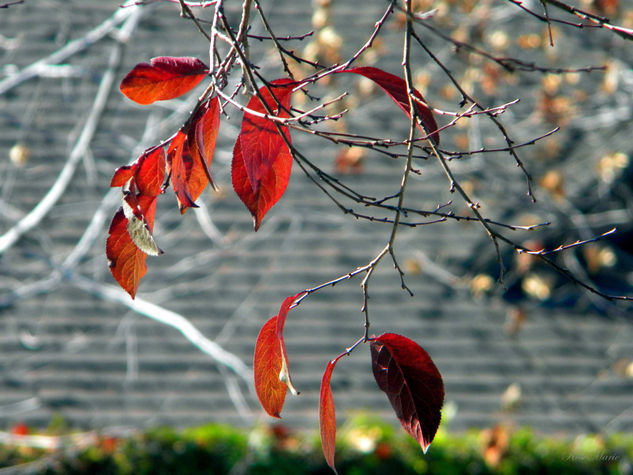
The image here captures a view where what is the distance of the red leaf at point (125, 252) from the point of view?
0.83 metres

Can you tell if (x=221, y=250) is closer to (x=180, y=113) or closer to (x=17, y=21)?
(x=180, y=113)

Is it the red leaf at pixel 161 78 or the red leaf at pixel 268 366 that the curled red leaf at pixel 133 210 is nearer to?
the red leaf at pixel 161 78

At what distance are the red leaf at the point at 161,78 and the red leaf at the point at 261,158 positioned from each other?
0.08 meters

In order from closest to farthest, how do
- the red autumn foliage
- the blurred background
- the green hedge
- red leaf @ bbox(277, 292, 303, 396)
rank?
red leaf @ bbox(277, 292, 303, 396)
the red autumn foliage
the green hedge
the blurred background

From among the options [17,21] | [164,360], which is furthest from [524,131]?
[17,21]

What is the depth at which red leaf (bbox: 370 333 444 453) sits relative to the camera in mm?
833

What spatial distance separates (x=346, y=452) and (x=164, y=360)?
1.10m

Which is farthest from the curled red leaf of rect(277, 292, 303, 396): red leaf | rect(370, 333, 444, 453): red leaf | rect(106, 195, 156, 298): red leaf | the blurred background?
the blurred background

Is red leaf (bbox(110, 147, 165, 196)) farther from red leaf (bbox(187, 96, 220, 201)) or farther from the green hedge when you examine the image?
the green hedge

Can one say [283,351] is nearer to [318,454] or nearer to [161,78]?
[161,78]

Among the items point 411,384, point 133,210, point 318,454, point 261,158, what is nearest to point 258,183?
point 261,158

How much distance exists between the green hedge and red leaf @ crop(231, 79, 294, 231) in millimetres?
2623

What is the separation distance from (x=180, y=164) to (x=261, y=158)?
9cm

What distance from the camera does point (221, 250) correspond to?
12.3 feet
